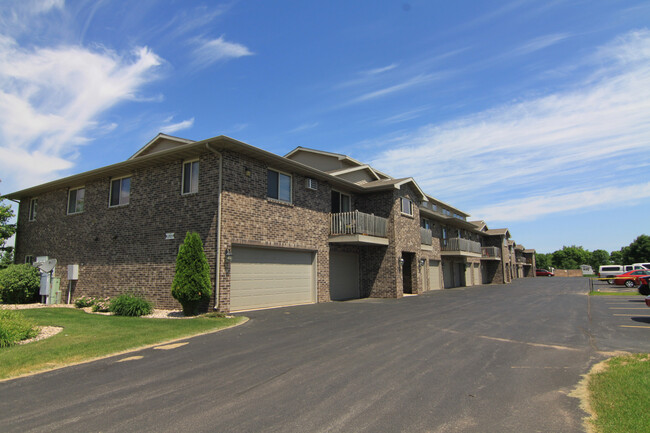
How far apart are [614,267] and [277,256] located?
44.5 m

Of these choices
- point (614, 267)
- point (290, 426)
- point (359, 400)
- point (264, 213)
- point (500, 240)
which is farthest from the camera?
point (500, 240)

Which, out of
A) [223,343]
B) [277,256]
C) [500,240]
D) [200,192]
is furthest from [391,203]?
[500,240]

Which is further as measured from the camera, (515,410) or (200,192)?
(200,192)

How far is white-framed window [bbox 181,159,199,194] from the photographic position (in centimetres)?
1443

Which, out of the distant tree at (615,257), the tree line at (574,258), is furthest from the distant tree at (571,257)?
the distant tree at (615,257)

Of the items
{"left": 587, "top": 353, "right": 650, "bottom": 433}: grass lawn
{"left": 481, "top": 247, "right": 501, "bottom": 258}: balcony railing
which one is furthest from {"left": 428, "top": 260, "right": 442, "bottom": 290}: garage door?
{"left": 587, "top": 353, "right": 650, "bottom": 433}: grass lawn

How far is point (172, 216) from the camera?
48.6 ft

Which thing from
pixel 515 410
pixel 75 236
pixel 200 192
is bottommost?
pixel 515 410

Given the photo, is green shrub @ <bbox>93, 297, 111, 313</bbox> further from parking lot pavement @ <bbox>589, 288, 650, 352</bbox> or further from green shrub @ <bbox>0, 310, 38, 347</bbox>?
parking lot pavement @ <bbox>589, 288, 650, 352</bbox>

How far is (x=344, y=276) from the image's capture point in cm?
2038

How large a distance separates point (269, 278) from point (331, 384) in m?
9.92

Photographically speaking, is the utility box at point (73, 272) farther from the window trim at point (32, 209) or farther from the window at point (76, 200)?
the window trim at point (32, 209)

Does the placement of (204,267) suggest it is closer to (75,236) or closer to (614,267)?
(75,236)

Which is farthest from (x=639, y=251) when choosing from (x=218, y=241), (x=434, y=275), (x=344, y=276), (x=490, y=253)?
(x=218, y=241)
